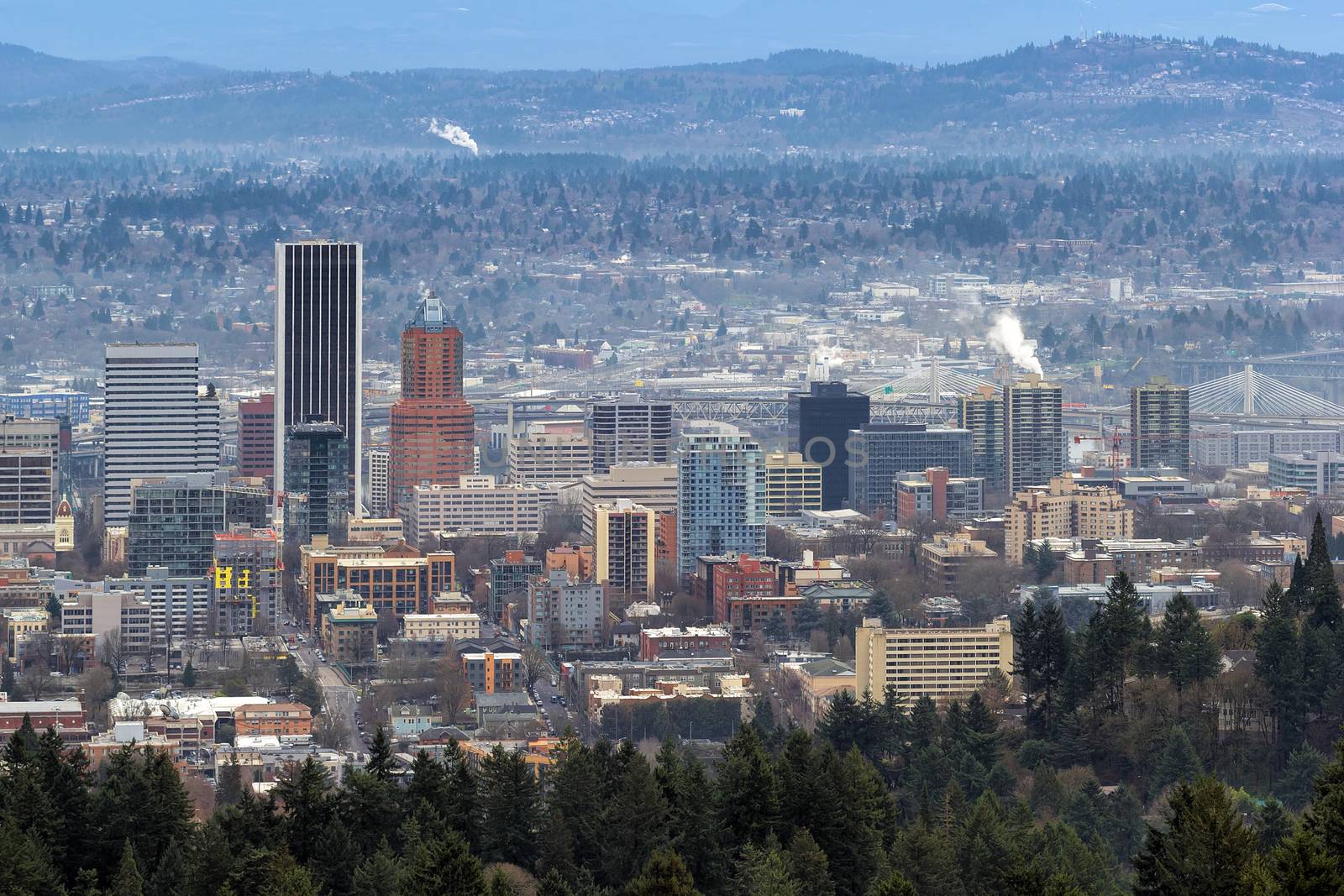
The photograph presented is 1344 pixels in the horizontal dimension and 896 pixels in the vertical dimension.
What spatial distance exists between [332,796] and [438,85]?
10430cm

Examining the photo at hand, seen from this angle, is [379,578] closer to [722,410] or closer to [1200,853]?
[1200,853]

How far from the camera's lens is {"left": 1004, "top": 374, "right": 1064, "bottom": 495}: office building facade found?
2205 inches

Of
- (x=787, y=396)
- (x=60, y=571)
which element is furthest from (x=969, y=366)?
(x=60, y=571)

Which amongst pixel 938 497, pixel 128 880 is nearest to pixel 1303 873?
pixel 128 880

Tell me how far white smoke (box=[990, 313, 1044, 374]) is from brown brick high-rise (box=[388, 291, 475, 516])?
933 inches

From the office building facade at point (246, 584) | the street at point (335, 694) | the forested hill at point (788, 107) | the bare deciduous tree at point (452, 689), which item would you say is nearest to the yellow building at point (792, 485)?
the office building facade at point (246, 584)

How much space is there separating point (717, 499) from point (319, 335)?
580 inches

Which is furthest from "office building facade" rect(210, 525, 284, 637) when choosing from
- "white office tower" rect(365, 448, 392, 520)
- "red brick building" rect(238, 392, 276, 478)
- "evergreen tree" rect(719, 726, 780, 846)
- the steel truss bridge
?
the steel truss bridge

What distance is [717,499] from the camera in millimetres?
45844

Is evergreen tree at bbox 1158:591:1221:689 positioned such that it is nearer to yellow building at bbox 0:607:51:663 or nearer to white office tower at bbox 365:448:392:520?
yellow building at bbox 0:607:51:663

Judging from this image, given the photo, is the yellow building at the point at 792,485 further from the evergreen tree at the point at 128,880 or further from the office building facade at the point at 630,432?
the evergreen tree at the point at 128,880

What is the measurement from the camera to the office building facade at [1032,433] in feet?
184

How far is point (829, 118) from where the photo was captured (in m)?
119

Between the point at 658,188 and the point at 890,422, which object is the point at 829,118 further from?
the point at 890,422
